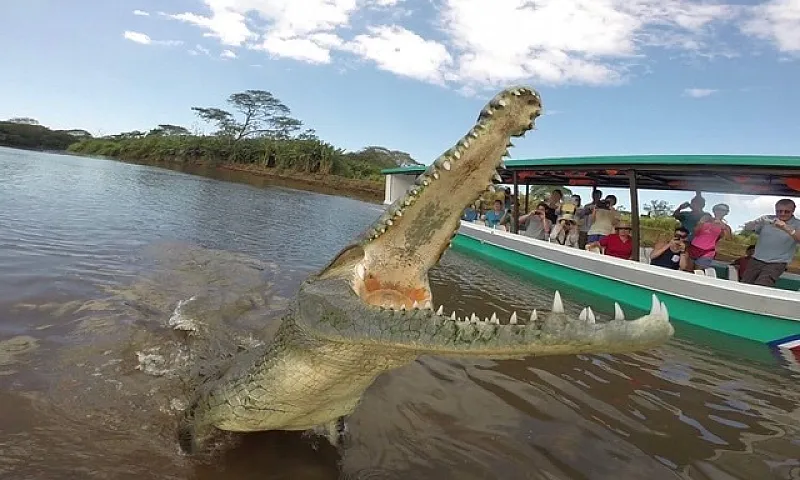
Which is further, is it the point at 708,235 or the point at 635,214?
the point at 635,214

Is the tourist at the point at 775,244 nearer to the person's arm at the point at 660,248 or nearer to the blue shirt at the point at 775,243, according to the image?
the blue shirt at the point at 775,243

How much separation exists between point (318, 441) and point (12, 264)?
5176 mm

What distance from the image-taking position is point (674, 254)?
898 cm

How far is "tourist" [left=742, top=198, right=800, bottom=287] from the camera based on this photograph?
7277 millimetres

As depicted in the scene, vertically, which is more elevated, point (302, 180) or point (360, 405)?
point (302, 180)

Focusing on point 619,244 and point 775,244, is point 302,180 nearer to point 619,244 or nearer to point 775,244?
point 619,244

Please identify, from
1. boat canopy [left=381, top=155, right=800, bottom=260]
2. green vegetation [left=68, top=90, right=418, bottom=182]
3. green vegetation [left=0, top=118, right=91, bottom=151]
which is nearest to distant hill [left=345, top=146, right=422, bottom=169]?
green vegetation [left=68, top=90, right=418, bottom=182]

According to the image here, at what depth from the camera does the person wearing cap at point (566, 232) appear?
1166cm

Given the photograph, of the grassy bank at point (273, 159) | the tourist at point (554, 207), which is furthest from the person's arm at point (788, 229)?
the grassy bank at point (273, 159)

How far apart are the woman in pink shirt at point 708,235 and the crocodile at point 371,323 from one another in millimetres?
7481

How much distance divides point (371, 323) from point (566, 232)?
420 inches

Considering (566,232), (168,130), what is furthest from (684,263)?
(168,130)

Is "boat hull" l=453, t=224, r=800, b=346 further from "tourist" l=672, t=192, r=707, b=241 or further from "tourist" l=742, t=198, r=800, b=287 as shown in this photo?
"tourist" l=672, t=192, r=707, b=241

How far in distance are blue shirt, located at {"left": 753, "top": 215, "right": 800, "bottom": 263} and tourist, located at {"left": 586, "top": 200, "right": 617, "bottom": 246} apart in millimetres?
3460
